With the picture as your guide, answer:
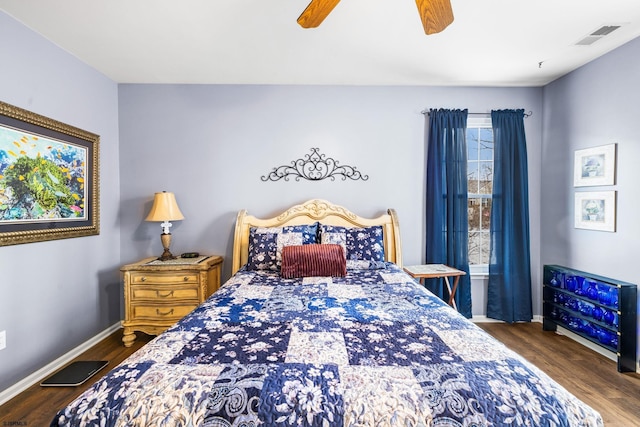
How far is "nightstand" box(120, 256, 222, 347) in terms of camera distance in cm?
291

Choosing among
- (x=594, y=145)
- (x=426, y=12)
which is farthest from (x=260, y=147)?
(x=594, y=145)

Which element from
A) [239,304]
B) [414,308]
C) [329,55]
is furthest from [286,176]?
[414,308]

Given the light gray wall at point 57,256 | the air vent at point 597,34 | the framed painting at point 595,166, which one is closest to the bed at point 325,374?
the light gray wall at point 57,256

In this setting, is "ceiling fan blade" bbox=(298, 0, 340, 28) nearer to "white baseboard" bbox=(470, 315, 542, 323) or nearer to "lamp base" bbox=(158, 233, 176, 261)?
"lamp base" bbox=(158, 233, 176, 261)

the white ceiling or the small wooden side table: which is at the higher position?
the white ceiling

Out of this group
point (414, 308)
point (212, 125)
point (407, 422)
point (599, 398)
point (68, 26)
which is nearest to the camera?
point (407, 422)

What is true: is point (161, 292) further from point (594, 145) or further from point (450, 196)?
point (594, 145)

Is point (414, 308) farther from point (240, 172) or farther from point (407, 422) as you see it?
point (240, 172)

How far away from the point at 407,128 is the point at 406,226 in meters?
1.07

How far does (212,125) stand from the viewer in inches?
133

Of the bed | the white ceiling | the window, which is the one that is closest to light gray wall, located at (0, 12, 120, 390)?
the white ceiling

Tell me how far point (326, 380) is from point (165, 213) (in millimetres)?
2612

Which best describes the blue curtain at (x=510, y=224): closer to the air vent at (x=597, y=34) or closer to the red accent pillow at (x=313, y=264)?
the air vent at (x=597, y=34)

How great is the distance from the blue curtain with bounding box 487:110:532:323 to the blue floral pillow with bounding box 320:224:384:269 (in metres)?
1.38
